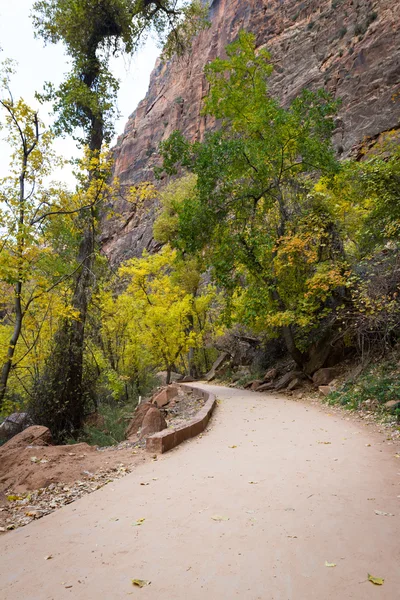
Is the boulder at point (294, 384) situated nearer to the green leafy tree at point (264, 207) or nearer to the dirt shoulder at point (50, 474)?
the green leafy tree at point (264, 207)

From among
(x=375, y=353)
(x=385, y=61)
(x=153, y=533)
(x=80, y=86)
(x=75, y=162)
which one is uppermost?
(x=385, y=61)

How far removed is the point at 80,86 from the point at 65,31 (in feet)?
7.42

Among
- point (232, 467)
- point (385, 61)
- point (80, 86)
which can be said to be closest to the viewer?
point (232, 467)

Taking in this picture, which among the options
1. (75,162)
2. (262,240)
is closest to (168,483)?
(75,162)

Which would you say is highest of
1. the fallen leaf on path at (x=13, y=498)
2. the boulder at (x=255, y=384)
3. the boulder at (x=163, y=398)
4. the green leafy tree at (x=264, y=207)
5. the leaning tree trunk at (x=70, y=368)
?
the green leafy tree at (x=264, y=207)

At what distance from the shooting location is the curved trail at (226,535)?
2074mm

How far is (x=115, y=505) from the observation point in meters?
3.42

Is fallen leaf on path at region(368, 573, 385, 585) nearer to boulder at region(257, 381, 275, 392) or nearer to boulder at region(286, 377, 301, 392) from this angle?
boulder at region(286, 377, 301, 392)

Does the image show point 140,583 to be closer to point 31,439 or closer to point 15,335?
point 31,439

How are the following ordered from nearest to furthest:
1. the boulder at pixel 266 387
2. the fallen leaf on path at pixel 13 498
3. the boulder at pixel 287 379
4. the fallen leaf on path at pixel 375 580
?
1. the fallen leaf on path at pixel 375 580
2. the fallen leaf on path at pixel 13 498
3. the boulder at pixel 287 379
4. the boulder at pixel 266 387

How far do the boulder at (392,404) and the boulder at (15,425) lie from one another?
25.3 ft

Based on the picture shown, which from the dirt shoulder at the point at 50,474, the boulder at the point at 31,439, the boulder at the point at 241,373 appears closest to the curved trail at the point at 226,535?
the dirt shoulder at the point at 50,474

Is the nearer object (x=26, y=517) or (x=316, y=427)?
(x=26, y=517)

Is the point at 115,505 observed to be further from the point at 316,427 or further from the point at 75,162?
the point at 75,162
